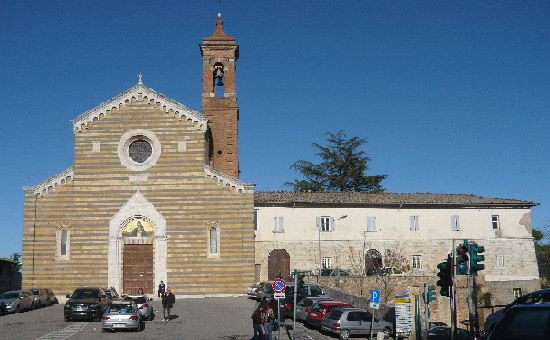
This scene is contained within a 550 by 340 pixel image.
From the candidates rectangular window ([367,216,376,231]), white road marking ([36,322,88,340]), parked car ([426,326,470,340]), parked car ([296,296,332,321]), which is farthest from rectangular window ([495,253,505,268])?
white road marking ([36,322,88,340])

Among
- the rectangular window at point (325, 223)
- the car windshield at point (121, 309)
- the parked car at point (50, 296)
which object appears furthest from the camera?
the rectangular window at point (325, 223)

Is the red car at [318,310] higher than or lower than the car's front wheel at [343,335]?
higher

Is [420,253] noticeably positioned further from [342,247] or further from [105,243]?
[105,243]

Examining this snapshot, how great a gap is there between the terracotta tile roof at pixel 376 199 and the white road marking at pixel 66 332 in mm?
22614

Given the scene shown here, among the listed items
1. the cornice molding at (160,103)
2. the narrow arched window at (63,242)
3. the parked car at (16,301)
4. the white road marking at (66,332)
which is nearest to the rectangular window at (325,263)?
the cornice molding at (160,103)

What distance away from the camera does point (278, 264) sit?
4838 centimetres

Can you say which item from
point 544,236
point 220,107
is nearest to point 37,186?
point 220,107

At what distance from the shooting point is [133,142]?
4097 centimetres

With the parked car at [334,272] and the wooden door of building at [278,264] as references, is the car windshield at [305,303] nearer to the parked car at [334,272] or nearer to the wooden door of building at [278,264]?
the parked car at [334,272]

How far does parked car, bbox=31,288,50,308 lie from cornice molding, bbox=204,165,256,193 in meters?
12.4

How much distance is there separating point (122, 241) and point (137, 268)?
202 cm

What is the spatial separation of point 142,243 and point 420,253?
75.8 feet

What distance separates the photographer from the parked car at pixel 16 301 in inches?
1289

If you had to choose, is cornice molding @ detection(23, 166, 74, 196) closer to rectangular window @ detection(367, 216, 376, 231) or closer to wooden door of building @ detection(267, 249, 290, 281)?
wooden door of building @ detection(267, 249, 290, 281)
